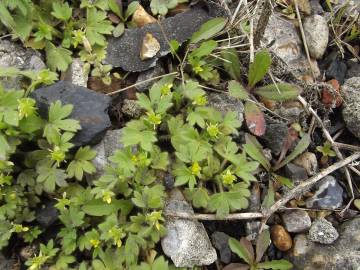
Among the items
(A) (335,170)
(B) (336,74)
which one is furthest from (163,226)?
(B) (336,74)

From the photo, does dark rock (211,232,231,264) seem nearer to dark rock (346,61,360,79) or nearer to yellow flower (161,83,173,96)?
yellow flower (161,83,173,96)

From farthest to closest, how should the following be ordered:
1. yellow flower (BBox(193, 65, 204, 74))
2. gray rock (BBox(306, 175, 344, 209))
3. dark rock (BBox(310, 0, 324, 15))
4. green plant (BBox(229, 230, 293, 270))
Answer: dark rock (BBox(310, 0, 324, 15))
yellow flower (BBox(193, 65, 204, 74))
gray rock (BBox(306, 175, 344, 209))
green plant (BBox(229, 230, 293, 270))

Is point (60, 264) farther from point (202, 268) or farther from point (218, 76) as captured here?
point (218, 76)

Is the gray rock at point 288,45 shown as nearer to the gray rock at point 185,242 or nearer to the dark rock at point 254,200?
the dark rock at point 254,200

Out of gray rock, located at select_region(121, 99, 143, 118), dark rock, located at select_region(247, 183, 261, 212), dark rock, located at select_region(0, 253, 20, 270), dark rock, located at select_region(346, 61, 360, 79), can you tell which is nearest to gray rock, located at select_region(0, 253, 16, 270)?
dark rock, located at select_region(0, 253, 20, 270)

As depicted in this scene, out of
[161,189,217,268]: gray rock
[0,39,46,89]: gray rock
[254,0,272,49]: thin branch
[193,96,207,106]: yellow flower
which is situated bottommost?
[161,189,217,268]: gray rock

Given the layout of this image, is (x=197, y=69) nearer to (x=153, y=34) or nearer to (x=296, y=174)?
(x=153, y=34)

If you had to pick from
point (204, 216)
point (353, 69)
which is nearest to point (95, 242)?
point (204, 216)

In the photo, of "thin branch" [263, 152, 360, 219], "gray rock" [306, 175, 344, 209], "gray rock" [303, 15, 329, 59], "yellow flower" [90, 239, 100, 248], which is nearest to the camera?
"yellow flower" [90, 239, 100, 248]
